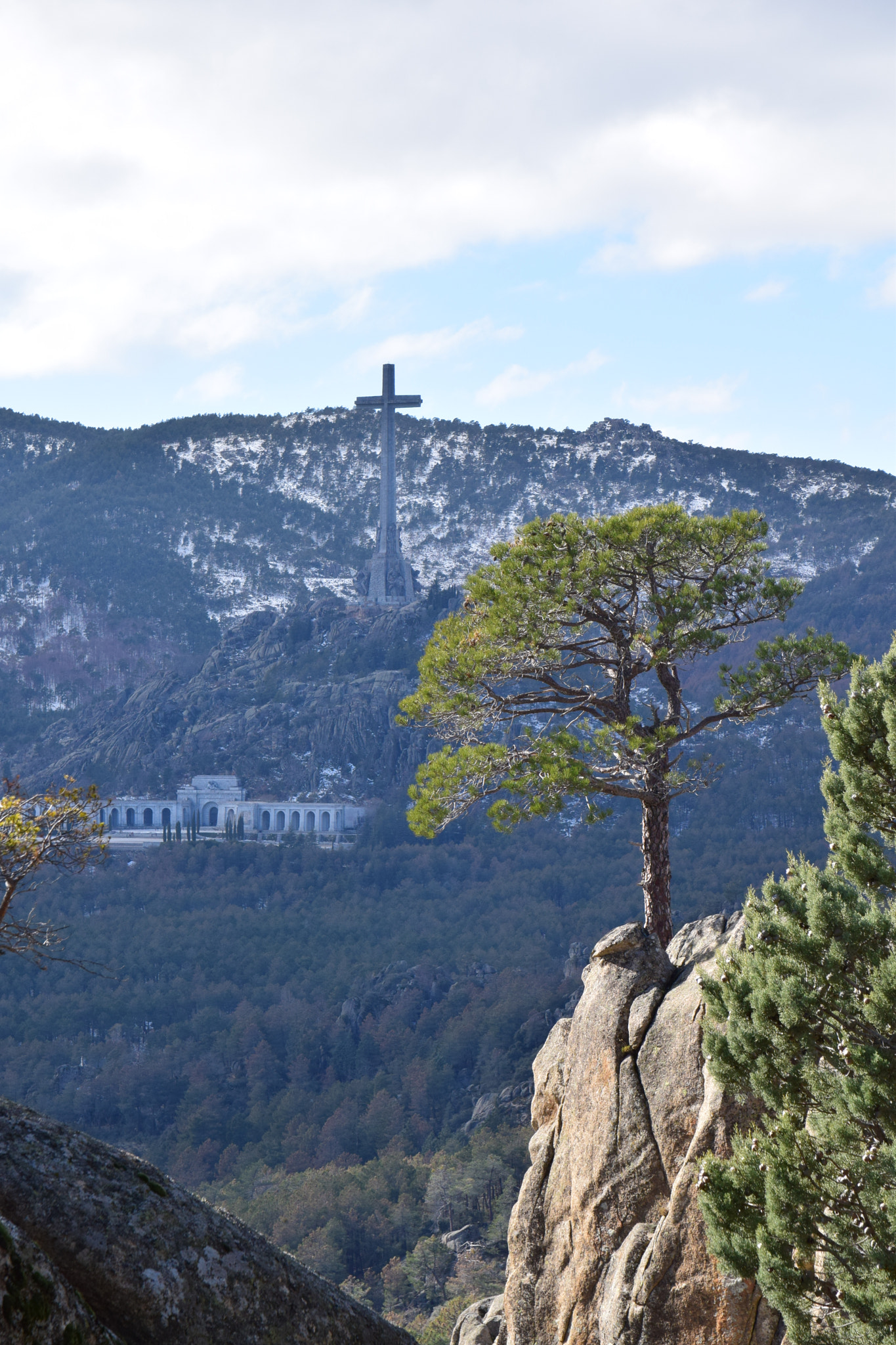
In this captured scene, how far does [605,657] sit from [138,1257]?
14487 millimetres

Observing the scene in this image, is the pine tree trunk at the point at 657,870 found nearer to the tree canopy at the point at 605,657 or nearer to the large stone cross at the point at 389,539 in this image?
the tree canopy at the point at 605,657

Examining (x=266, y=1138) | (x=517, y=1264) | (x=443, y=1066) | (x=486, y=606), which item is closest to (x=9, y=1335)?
(x=517, y=1264)

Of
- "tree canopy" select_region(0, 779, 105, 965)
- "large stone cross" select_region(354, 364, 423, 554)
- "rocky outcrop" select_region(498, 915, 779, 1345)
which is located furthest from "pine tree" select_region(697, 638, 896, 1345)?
"large stone cross" select_region(354, 364, 423, 554)

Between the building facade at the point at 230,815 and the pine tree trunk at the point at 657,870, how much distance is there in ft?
448

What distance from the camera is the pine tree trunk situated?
18.0 m

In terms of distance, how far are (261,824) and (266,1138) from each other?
74274mm

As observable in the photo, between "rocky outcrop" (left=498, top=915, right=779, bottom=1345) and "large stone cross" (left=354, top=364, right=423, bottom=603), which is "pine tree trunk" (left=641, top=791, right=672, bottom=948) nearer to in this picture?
"rocky outcrop" (left=498, top=915, right=779, bottom=1345)

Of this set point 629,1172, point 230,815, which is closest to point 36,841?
point 629,1172

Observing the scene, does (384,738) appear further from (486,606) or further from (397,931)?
(486,606)

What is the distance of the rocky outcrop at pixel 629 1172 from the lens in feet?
40.7

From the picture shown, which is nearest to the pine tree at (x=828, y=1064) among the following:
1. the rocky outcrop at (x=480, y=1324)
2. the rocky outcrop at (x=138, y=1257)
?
the rocky outcrop at (x=138, y=1257)

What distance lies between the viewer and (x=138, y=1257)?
274 inches

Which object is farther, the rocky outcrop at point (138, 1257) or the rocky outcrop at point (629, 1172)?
the rocky outcrop at point (629, 1172)

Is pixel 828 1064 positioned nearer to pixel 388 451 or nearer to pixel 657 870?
pixel 657 870
